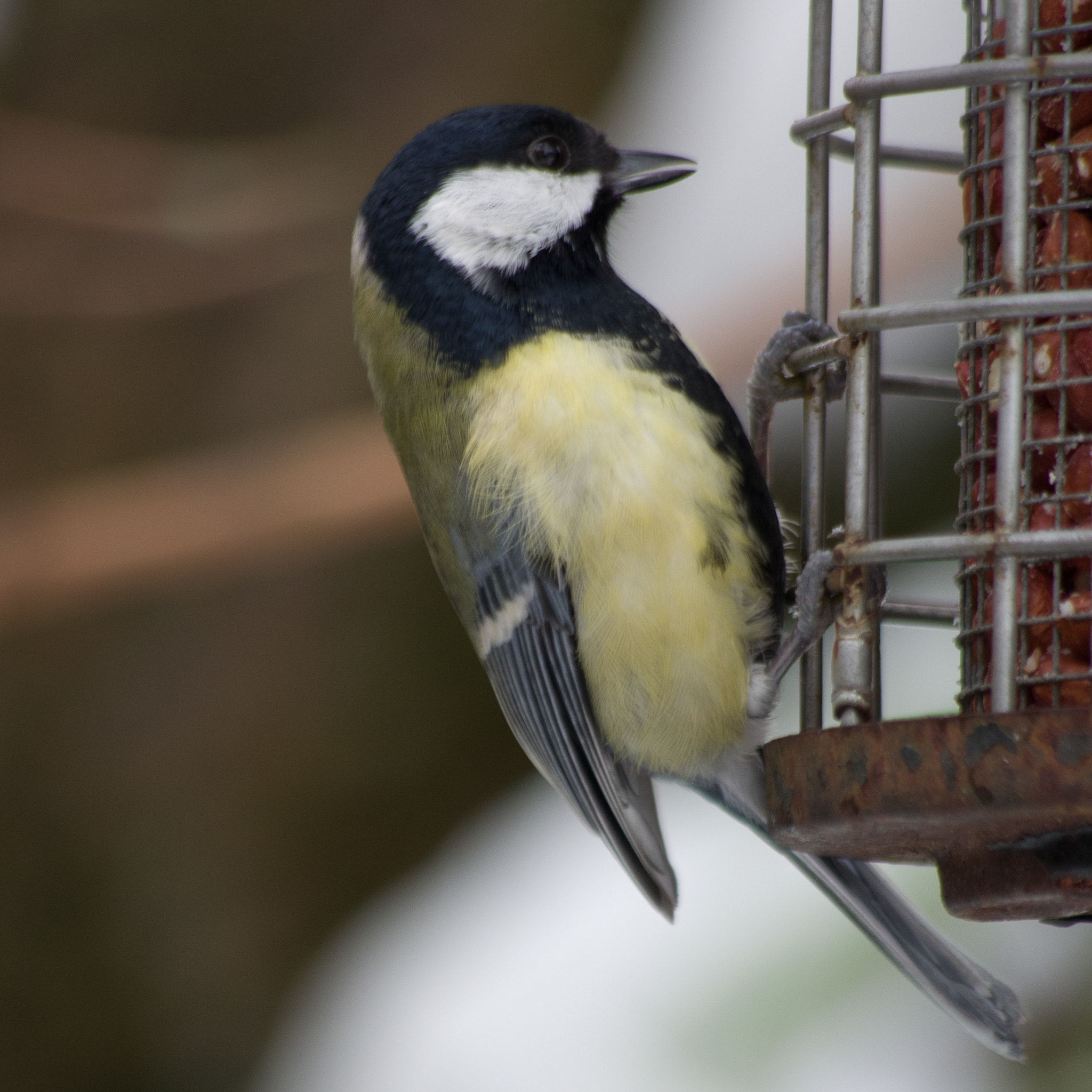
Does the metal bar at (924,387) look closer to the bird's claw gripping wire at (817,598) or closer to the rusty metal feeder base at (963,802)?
the bird's claw gripping wire at (817,598)

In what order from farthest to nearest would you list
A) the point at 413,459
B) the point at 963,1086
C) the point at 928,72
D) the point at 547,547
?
1. the point at 963,1086
2. the point at 413,459
3. the point at 547,547
4. the point at 928,72

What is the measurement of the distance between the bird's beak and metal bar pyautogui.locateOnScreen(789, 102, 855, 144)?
308 millimetres

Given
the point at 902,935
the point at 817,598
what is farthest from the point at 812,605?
the point at 902,935

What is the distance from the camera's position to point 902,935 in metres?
1.66

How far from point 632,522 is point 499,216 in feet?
1.45

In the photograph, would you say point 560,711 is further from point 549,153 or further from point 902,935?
point 549,153

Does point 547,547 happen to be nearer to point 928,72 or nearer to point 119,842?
point 928,72

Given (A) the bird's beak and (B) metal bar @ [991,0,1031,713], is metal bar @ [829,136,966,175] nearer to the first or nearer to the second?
(A) the bird's beak

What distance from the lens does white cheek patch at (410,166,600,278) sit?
1698 millimetres

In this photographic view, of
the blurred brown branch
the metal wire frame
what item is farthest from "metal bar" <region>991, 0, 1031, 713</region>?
the blurred brown branch

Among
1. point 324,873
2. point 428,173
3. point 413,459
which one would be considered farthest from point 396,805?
point 428,173

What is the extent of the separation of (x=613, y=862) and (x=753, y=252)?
1.16 metres

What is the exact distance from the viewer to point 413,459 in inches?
69.4

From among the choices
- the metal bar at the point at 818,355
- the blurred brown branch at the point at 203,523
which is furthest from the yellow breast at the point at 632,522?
the blurred brown branch at the point at 203,523
